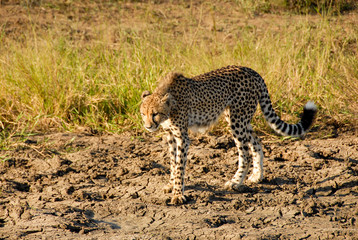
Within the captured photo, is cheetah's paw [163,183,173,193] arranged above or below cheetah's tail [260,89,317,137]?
below

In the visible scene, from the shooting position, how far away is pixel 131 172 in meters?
4.80

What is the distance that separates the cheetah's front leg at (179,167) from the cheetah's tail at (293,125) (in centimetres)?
97

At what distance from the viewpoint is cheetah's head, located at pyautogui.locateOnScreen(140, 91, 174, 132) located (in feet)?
13.1

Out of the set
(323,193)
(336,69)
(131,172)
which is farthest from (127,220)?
(336,69)

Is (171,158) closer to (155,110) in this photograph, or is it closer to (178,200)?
(178,200)

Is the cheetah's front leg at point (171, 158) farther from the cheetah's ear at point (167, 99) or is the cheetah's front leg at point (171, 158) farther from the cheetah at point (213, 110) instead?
the cheetah's ear at point (167, 99)

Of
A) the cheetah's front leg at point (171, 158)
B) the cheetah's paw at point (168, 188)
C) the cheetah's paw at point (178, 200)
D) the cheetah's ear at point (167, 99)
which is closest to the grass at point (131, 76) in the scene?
the cheetah's front leg at point (171, 158)

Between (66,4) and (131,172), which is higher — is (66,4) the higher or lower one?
the higher one

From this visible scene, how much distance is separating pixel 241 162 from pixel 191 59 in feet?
8.58

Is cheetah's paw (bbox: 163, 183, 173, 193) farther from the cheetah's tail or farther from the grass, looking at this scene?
the grass

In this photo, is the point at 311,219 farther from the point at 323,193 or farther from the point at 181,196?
the point at 181,196

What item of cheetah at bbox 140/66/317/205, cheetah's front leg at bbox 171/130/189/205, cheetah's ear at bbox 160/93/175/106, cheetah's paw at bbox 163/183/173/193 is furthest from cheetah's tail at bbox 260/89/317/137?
cheetah's paw at bbox 163/183/173/193

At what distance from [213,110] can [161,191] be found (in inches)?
35.1

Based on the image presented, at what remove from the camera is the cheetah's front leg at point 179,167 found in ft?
13.5
